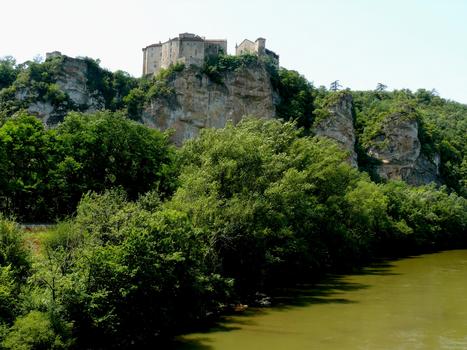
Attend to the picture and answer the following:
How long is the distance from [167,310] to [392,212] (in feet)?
145

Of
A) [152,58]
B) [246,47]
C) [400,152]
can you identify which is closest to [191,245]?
[152,58]

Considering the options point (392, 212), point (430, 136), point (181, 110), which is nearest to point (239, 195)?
point (392, 212)

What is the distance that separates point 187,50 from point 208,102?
889cm

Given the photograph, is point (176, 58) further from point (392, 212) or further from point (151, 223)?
point (151, 223)

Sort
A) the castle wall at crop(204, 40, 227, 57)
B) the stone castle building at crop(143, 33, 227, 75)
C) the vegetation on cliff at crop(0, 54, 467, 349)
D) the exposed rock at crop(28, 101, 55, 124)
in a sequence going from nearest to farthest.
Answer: the vegetation on cliff at crop(0, 54, 467, 349) → the exposed rock at crop(28, 101, 55, 124) → the stone castle building at crop(143, 33, 227, 75) → the castle wall at crop(204, 40, 227, 57)

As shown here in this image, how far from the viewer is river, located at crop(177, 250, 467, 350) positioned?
2166 cm

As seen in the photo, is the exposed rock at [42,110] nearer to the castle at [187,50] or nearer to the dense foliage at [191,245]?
the castle at [187,50]

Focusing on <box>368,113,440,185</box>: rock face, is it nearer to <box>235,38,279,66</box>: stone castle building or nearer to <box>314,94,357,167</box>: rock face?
<box>314,94,357,167</box>: rock face

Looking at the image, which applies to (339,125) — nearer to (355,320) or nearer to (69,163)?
(69,163)

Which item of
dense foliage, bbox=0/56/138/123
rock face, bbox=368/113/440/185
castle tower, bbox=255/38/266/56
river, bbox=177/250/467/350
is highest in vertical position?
castle tower, bbox=255/38/266/56

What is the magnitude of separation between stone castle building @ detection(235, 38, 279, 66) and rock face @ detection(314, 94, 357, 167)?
12.4m

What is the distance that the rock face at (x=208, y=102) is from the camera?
250 feet

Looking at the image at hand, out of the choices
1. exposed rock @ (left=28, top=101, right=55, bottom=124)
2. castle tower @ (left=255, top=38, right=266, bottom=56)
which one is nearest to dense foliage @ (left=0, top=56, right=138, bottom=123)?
exposed rock @ (left=28, top=101, right=55, bottom=124)

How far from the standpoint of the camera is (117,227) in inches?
818
